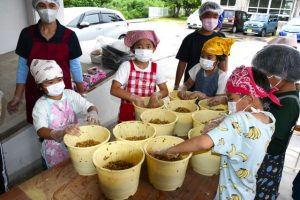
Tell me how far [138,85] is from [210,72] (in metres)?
0.72

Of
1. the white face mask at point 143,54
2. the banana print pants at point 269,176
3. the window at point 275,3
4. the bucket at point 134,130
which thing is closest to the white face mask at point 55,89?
the bucket at point 134,130

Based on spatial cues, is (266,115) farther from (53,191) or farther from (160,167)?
(53,191)

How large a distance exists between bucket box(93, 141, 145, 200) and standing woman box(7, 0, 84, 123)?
46.5 inches

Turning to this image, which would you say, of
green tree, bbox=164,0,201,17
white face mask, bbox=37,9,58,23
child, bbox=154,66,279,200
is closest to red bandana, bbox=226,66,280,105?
child, bbox=154,66,279,200

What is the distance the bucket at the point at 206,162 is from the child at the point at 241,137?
85 millimetres

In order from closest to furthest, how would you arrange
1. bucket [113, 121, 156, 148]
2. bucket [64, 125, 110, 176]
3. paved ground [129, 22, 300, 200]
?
1. bucket [64, 125, 110, 176]
2. bucket [113, 121, 156, 148]
3. paved ground [129, 22, 300, 200]

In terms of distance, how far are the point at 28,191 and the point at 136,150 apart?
632 mm

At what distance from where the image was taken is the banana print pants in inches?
81.6

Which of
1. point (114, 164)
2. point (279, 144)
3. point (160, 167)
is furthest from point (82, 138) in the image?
point (279, 144)

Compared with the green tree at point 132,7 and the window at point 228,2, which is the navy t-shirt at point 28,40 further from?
the window at point 228,2

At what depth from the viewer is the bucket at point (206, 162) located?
151cm

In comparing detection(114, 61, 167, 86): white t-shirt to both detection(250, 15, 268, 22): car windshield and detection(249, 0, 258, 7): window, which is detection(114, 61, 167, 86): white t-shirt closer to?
detection(250, 15, 268, 22): car windshield

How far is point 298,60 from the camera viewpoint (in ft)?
5.89

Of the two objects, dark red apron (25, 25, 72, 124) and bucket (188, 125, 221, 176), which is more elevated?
dark red apron (25, 25, 72, 124)
